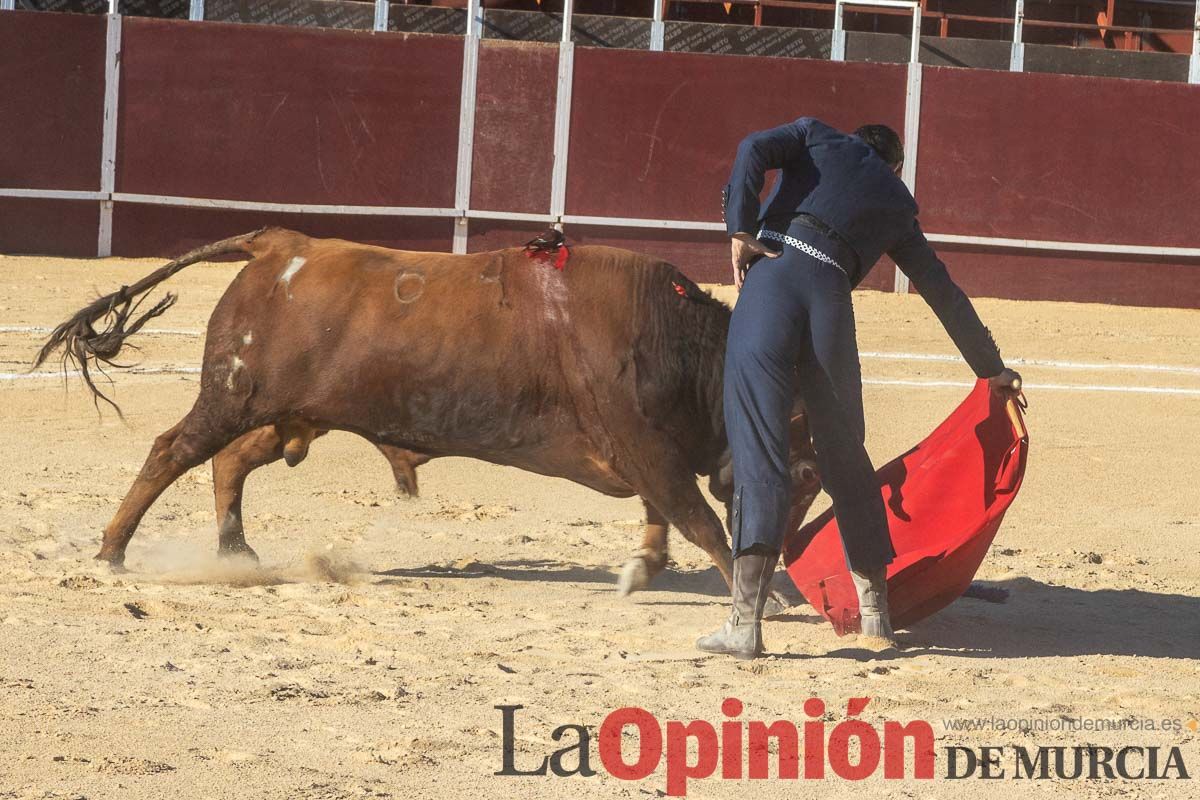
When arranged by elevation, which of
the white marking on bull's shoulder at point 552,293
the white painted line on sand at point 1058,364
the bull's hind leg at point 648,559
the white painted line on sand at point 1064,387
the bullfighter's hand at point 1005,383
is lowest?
the bull's hind leg at point 648,559

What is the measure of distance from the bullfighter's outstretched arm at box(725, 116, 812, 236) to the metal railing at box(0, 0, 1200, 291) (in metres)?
8.46

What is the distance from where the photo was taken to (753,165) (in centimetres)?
357

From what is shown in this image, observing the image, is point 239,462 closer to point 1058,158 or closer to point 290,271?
point 290,271

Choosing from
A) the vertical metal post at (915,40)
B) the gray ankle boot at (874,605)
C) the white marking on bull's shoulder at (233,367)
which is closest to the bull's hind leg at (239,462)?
the white marking on bull's shoulder at (233,367)

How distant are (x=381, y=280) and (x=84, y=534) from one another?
124 centimetres

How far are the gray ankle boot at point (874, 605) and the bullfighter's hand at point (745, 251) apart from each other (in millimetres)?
770

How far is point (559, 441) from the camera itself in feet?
14.3

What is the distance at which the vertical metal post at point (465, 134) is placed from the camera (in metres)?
12.1

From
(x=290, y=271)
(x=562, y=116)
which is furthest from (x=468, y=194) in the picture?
(x=290, y=271)

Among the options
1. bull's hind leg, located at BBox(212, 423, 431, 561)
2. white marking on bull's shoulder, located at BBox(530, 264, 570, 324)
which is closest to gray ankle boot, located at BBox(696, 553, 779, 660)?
white marking on bull's shoulder, located at BBox(530, 264, 570, 324)

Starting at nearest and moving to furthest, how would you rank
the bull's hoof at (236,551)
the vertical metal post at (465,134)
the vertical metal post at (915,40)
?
1. the bull's hoof at (236,551)
2. the vertical metal post at (465,134)
3. the vertical metal post at (915,40)

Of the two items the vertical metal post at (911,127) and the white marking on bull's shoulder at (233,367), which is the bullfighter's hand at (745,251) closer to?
the white marking on bull's shoulder at (233,367)

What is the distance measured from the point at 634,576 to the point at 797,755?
1358mm

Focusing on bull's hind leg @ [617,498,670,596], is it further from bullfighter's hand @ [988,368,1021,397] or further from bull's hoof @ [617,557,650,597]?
bullfighter's hand @ [988,368,1021,397]
